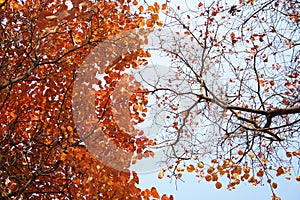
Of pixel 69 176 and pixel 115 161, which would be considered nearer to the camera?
pixel 69 176

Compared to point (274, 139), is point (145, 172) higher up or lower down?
higher up

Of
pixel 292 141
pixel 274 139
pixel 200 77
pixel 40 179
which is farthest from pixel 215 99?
pixel 40 179

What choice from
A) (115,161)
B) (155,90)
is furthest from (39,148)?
(155,90)

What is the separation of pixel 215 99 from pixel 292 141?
6.76 feet

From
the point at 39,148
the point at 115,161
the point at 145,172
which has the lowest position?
the point at 39,148

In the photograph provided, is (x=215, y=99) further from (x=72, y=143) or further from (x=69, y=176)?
(x=69, y=176)

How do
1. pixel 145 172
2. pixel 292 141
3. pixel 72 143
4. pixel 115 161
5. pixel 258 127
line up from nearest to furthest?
pixel 258 127
pixel 292 141
pixel 72 143
pixel 115 161
pixel 145 172

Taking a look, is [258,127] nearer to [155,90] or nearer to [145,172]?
[155,90]

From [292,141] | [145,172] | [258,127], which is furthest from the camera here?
[145,172]

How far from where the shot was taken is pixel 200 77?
259 inches

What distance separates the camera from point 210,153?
7.02 m

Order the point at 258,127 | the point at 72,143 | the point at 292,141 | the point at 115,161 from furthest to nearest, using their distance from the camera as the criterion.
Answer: the point at 115,161
the point at 72,143
the point at 292,141
the point at 258,127

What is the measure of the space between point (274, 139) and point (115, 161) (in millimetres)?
5122

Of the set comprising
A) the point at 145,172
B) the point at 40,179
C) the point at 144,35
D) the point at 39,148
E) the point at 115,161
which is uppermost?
the point at 144,35
